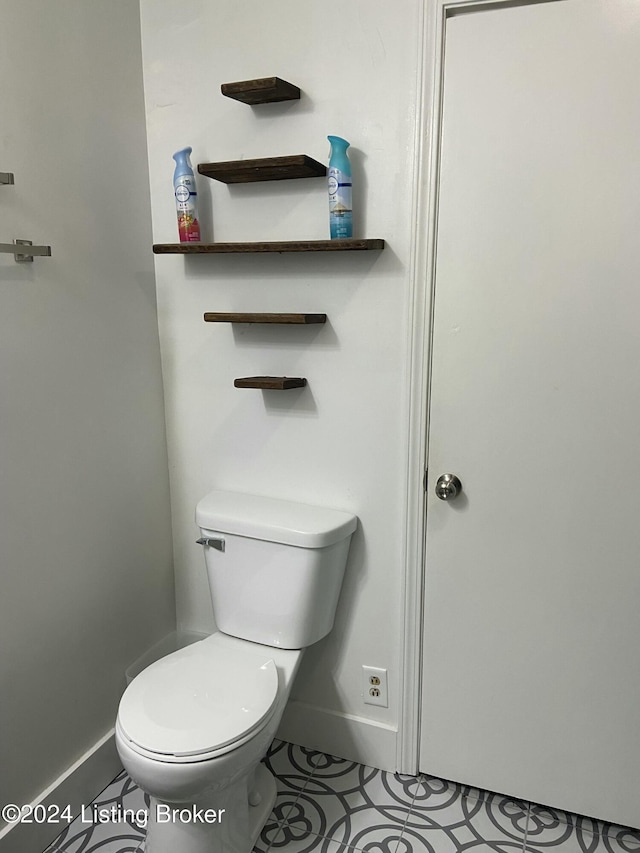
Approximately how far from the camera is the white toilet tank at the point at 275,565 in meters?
1.73

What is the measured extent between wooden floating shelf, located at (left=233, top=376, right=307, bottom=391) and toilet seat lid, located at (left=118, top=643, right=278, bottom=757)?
72 cm

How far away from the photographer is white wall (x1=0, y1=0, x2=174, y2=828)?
4.99 feet

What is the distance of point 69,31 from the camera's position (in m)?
1.59

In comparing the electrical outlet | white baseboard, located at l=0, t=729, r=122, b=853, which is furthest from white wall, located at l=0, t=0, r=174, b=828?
the electrical outlet

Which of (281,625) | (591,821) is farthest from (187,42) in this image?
(591,821)

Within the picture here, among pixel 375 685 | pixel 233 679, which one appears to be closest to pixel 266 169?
pixel 233 679

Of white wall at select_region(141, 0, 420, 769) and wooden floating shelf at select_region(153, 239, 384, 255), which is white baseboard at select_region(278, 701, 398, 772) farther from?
wooden floating shelf at select_region(153, 239, 384, 255)

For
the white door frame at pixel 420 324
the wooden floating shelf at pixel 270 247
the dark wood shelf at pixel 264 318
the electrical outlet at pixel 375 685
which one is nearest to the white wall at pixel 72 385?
the wooden floating shelf at pixel 270 247

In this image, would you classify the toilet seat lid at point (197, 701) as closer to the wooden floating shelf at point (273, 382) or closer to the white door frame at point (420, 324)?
the white door frame at point (420, 324)

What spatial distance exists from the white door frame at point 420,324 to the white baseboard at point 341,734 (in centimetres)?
4

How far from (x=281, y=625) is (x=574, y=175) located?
1329 millimetres

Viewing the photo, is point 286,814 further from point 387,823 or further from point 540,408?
point 540,408

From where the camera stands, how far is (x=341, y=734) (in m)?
1.96

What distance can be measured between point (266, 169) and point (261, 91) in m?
0.18
